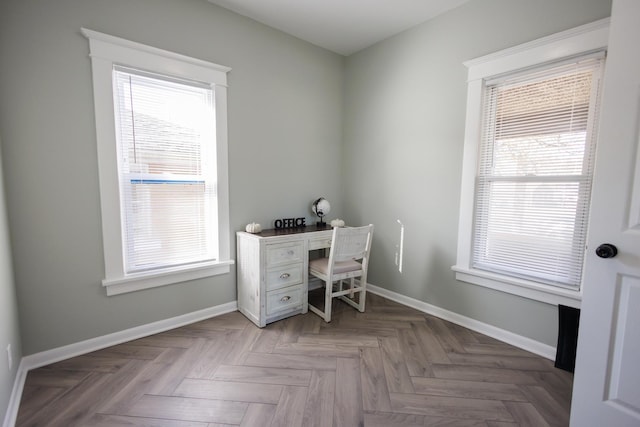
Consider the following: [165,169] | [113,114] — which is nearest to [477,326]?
[165,169]

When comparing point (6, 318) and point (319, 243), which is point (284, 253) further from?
point (6, 318)

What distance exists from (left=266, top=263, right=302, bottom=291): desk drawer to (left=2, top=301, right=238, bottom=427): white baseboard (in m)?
0.59

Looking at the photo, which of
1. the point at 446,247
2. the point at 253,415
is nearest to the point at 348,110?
the point at 446,247

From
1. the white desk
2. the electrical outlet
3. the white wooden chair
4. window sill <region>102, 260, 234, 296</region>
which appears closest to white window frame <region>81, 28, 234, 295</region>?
window sill <region>102, 260, 234, 296</region>

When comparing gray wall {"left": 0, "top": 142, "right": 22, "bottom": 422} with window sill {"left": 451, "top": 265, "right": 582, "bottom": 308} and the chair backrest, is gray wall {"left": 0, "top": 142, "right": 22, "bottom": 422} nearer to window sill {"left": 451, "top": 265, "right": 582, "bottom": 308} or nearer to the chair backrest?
the chair backrest

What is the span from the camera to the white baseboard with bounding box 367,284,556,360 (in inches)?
81.4

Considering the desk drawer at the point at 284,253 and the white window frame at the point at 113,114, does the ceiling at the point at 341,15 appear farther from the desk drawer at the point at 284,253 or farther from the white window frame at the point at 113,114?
the desk drawer at the point at 284,253

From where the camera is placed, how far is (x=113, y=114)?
6.49ft

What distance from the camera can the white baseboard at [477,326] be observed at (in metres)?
2.07

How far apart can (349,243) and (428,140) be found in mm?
1223

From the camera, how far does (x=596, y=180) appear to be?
1309 millimetres

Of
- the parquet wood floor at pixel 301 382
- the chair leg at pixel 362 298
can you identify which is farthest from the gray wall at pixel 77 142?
the chair leg at pixel 362 298

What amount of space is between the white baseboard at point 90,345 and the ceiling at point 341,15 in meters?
2.70

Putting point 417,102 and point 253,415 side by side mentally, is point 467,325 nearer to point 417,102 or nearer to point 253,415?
point 253,415
